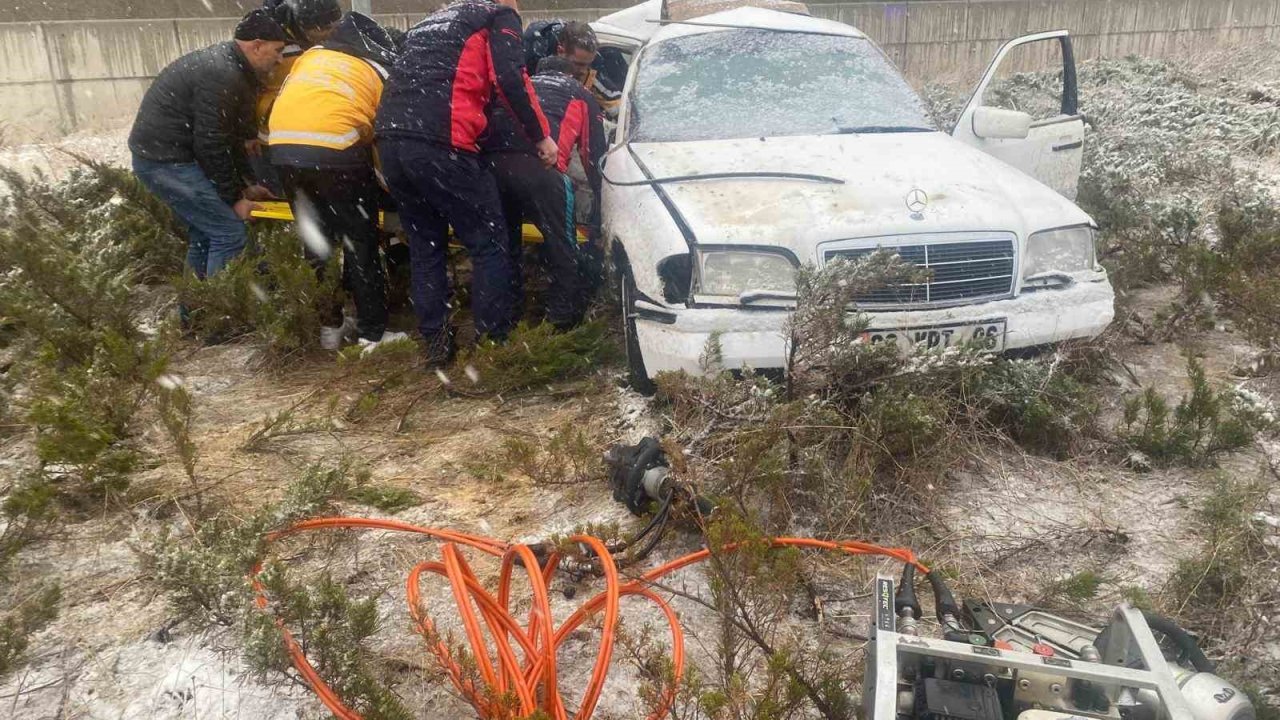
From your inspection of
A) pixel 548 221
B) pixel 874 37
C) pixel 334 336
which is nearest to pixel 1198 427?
pixel 548 221

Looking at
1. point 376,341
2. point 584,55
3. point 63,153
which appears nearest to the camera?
point 376,341

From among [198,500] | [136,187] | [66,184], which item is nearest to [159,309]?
[136,187]

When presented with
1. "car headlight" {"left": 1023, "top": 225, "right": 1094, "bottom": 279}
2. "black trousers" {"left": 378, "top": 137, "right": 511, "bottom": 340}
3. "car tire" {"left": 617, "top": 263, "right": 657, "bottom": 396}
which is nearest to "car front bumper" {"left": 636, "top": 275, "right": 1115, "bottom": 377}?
"car headlight" {"left": 1023, "top": 225, "right": 1094, "bottom": 279}

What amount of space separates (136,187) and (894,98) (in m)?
5.28

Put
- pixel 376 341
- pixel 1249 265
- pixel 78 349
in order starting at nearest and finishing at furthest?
pixel 78 349, pixel 376 341, pixel 1249 265

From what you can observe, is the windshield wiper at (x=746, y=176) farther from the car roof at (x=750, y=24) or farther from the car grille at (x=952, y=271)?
the car roof at (x=750, y=24)

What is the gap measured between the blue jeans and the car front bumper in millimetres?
2731

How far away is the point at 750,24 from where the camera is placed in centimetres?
507

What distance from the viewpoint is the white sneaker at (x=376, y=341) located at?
4.58 metres

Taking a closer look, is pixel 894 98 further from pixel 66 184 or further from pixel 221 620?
pixel 66 184

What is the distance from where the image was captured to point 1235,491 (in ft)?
9.36

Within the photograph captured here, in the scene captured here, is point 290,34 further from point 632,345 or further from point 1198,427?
point 1198,427

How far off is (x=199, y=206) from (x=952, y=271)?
3.99 metres

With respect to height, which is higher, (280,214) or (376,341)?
(280,214)
